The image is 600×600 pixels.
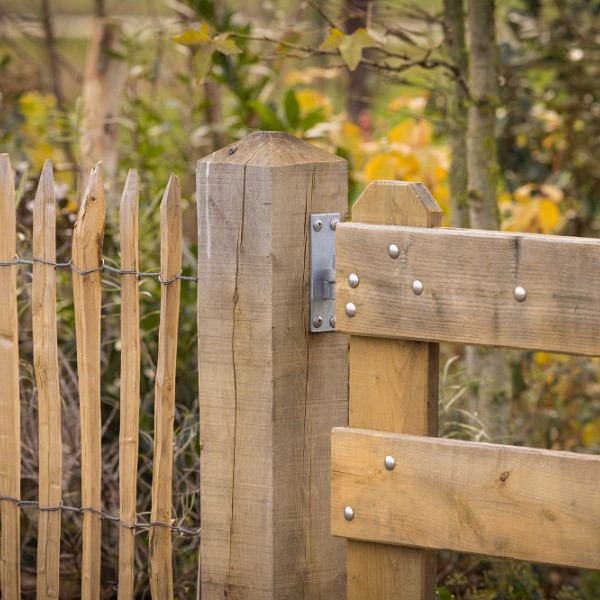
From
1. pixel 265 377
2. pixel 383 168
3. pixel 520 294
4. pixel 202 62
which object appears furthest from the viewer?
pixel 383 168

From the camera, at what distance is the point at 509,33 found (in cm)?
473

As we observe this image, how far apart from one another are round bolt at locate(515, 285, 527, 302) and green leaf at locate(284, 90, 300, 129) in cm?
228

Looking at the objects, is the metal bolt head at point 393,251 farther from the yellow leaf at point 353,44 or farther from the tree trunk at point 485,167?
the tree trunk at point 485,167

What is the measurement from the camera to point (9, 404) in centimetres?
220

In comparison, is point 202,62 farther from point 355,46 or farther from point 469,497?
point 469,497

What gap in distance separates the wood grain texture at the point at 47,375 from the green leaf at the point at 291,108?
5.85 ft

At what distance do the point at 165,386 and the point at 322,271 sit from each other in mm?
443

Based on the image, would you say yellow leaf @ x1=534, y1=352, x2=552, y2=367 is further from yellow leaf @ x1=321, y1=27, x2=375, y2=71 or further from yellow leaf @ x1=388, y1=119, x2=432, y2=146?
yellow leaf @ x1=321, y1=27, x2=375, y2=71

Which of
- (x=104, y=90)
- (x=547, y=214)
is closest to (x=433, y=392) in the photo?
(x=547, y=214)

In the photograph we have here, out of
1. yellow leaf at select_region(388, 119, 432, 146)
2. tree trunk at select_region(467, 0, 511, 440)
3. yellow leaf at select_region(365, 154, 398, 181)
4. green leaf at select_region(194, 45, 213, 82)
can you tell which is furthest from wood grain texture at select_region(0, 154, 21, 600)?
yellow leaf at select_region(388, 119, 432, 146)

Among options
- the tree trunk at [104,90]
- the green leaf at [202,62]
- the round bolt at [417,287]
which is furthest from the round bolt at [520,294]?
the tree trunk at [104,90]

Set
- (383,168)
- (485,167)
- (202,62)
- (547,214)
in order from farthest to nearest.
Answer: (547,214)
(383,168)
(485,167)
(202,62)

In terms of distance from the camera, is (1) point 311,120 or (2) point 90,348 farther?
(1) point 311,120

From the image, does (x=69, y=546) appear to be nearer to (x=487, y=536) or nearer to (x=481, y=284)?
(x=487, y=536)
